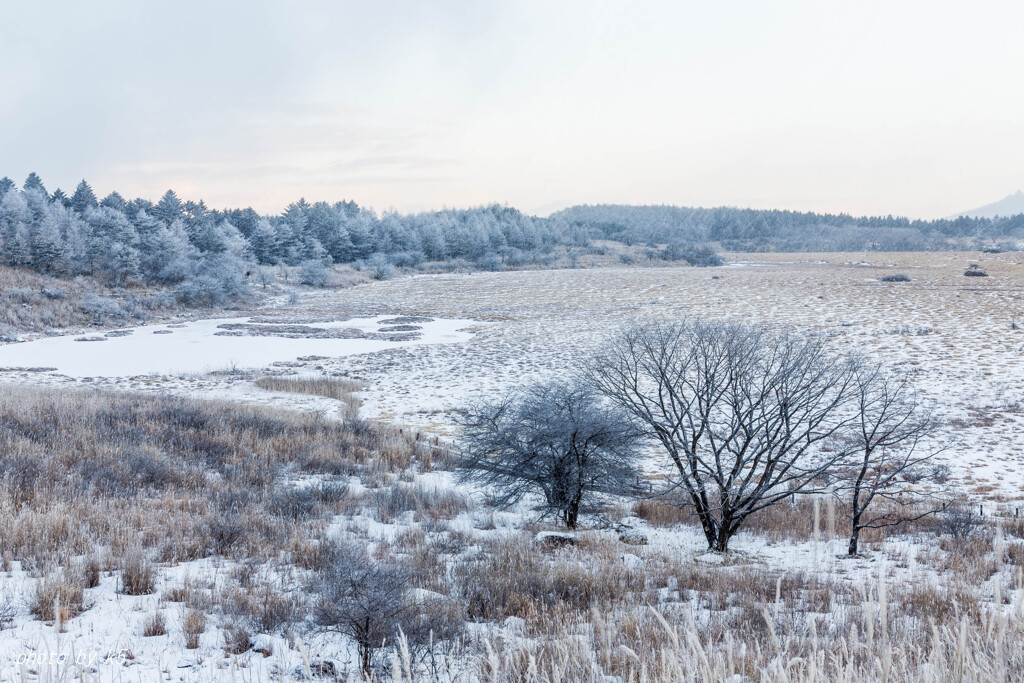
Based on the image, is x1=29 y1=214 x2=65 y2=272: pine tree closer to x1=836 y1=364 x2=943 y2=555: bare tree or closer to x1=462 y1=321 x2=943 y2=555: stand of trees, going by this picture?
x1=462 y1=321 x2=943 y2=555: stand of trees

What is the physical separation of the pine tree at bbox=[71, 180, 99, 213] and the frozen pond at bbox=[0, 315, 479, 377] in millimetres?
49821

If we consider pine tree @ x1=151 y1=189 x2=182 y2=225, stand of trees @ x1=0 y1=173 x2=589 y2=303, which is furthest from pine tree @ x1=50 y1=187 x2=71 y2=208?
pine tree @ x1=151 y1=189 x2=182 y2=225

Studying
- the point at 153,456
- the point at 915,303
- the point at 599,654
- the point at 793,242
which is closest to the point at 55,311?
the point at 153,456

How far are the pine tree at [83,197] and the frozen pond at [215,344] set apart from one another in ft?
163

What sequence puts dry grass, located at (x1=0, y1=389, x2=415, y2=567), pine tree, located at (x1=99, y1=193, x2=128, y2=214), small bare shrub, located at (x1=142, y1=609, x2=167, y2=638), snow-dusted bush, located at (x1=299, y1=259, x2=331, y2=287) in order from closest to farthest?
small bare shrub, located at (x1=142, y1=609, x2=167, y2=638) → dry grass, located at (x1=0, y1=389, x2=415, y2=567) → snow-dusted bush, located at (x1=299, y1=259, x2=331, y2=287) → pine tree, located at (x1=99, y1=193, x2=128, y2=214)

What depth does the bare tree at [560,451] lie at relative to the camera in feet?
30.2

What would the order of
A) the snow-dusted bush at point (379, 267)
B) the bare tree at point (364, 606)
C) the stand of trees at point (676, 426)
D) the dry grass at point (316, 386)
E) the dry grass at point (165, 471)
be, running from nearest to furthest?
the bare tree at point (364, 606)
the dry grass at point (165, 471)
the stand of trees at point (676, 426)
the dry grass at point (316, 386)
the snow-dusted bush at point (379, 267)

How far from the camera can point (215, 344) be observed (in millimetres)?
31594

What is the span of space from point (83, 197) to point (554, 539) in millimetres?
92163

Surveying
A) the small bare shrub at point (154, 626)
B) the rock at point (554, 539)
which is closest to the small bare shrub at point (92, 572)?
the small bare shrub at point (154, 626)

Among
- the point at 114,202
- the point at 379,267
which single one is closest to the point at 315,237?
the point at 379,267

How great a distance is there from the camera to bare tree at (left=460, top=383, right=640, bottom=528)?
9.22m

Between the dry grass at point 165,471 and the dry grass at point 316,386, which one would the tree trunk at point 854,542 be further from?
the dry grass at point 316,386

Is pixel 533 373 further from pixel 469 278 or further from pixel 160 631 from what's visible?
pixel 469 278
